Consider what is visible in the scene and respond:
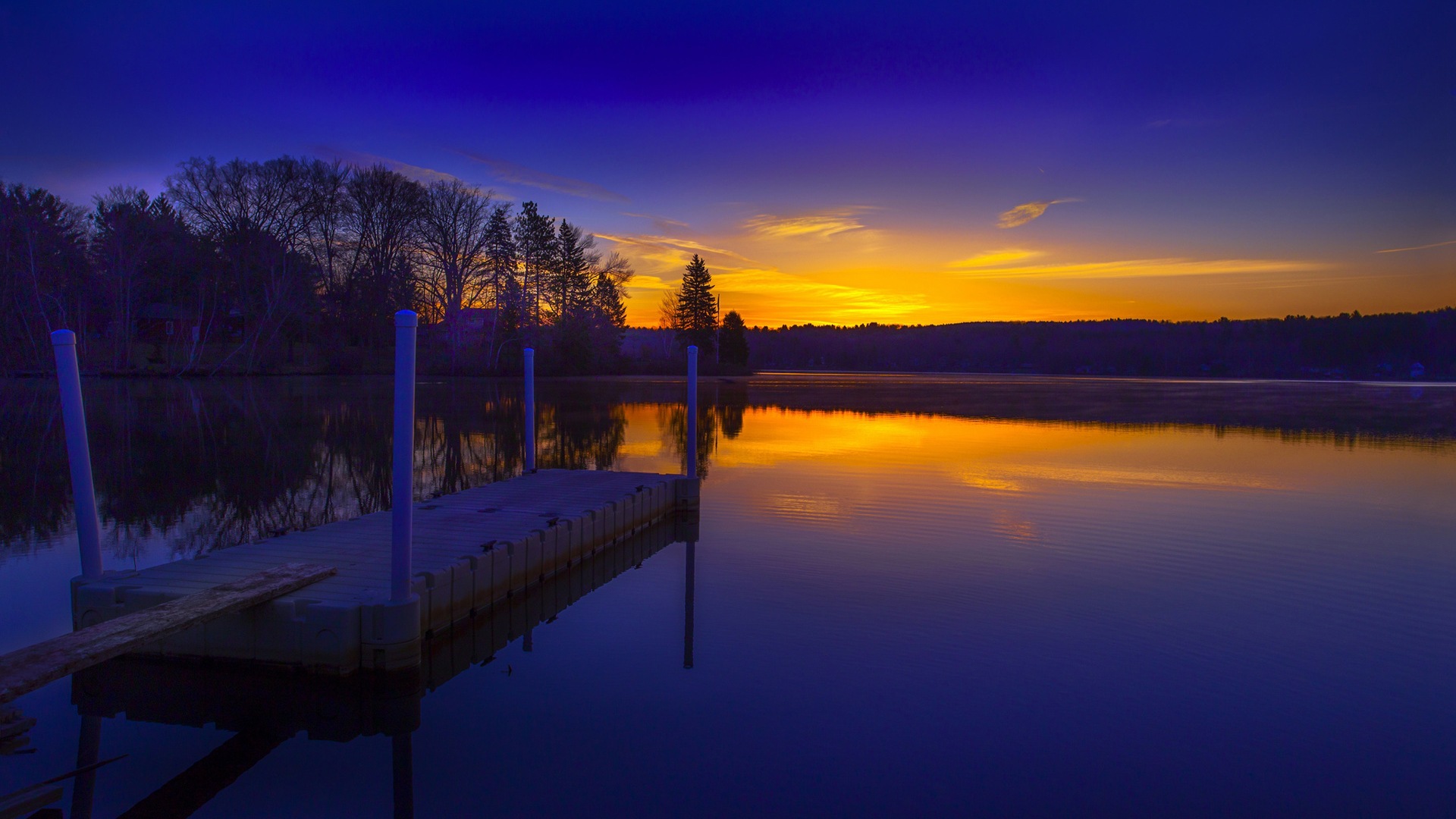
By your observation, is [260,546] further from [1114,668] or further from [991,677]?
[1114,668]

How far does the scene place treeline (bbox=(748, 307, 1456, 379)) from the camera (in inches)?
4097

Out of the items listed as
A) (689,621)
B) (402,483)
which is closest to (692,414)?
(689,621)

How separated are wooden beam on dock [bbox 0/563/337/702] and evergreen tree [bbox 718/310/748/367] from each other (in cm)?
6789

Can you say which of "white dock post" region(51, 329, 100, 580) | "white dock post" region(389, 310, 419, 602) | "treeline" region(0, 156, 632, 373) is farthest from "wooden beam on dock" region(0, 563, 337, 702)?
"treeline" region(0, 156, 632, 373)

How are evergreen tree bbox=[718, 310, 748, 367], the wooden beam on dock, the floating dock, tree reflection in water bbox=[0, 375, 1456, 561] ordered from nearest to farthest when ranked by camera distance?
the wooden beam on dock, the floating dock, tree reflection in water bbox=[0, 375, 1456, 561], evergreen tree bbox=[718, 310, 748, 367]

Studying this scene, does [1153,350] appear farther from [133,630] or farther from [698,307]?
[133,630]

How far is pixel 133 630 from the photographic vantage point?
14.6 ft

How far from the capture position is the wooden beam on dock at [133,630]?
3.93 m

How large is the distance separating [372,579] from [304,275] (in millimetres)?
50917

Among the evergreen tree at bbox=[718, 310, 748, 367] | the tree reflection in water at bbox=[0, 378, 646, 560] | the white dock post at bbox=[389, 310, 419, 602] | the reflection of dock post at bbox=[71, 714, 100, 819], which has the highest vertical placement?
the evergreen tree at bbox=[718, 310, 748, 367]

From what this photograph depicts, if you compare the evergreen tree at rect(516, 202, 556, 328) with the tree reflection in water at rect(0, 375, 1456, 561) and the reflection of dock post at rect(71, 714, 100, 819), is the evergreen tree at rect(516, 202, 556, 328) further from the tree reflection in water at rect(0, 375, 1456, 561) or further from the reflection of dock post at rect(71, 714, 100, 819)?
the reflection of dock post at rect(71, 714, 100, 819)

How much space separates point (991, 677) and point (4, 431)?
23.3 m

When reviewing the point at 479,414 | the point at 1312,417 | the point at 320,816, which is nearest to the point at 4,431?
the point at 479,414

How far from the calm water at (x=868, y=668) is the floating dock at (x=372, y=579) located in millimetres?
238
